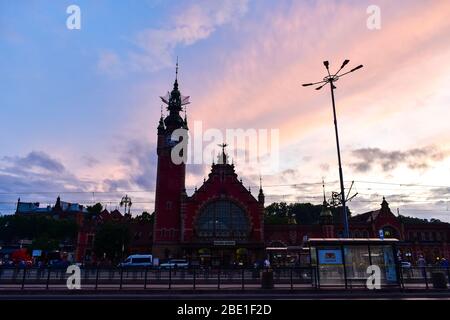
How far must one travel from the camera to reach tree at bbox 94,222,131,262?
2312 inches

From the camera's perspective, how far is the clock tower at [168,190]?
57719 millimetres

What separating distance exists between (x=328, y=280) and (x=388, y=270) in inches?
136

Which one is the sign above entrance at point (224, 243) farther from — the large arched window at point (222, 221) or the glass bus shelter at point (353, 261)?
the glass bus shelter at point (353, 261)

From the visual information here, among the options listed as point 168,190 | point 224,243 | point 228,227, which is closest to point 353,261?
point 224,243

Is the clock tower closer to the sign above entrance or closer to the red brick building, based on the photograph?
the red brick building

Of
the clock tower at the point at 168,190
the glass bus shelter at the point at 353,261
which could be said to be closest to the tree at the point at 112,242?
the clock tower at the point at 168,190

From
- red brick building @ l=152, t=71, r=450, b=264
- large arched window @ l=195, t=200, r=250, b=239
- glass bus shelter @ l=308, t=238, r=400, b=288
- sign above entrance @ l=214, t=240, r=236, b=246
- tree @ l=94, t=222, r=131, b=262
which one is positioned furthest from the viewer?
tree @ l=94, t=222, r=131, b=262

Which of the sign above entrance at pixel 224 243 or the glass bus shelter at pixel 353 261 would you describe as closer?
the glass bus shelter at pixel 353 261

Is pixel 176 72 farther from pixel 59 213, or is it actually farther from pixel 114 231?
pixel 59 213

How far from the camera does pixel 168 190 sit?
6175cm

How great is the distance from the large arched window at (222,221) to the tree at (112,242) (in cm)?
1428

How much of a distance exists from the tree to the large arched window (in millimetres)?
14280

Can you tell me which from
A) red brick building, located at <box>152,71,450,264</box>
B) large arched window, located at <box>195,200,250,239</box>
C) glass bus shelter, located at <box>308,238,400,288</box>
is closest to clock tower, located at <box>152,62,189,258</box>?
red brick building, located at <box>152,71,450,264</box>
